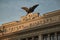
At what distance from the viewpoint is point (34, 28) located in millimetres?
51500

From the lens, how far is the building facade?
4888 cm

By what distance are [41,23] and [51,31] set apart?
269 centimetres

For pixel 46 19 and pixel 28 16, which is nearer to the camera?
pixel 46 19

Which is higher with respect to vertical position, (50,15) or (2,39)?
(50,15)

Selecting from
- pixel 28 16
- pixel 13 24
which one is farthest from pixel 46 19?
pixel 13 24

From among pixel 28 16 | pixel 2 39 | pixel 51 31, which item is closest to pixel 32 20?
pixel 28 16

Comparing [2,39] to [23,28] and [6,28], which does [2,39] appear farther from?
[23,28]

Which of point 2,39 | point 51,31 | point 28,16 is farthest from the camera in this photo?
point 2,39

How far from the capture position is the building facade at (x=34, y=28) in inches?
1924

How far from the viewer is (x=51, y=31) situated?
49.3 metres

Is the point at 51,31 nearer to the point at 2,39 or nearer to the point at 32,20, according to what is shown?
the point at 32,20

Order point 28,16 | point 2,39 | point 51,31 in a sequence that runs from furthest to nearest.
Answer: point 2,39 → point 28,16 → point 51,31

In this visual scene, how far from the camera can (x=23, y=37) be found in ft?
177

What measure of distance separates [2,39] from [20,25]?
5243 millimetres
